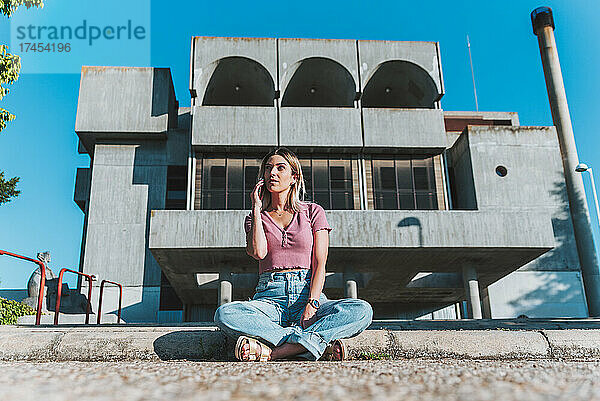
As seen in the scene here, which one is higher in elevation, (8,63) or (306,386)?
(8,63)

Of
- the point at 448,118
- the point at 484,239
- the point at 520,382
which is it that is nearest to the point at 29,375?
the point at 520,382

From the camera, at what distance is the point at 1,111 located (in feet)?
36.7

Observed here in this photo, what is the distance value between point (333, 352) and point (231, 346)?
0.85m

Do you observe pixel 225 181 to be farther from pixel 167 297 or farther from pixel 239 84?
pixel 167 297

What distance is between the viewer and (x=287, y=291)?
355 centimetres

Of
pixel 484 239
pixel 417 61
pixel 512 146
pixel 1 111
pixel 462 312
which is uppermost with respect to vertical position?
pixel 417 61

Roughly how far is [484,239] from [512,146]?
8.78 metres

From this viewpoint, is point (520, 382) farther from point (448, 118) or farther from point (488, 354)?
point (448, 118)

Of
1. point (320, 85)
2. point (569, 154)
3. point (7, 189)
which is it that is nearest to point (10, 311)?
point (7, 189)

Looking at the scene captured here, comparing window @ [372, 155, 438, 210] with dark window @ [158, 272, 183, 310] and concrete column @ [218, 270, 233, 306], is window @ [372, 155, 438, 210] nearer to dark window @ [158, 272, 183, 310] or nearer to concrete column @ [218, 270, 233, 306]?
concrete column @ [218, 270, 233, 306]

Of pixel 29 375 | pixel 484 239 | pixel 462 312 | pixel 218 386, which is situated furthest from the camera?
pixel 462 312

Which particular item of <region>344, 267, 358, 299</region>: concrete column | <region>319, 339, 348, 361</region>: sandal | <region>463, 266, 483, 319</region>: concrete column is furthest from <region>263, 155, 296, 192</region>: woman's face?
<region>463, 266, 483, 319</region>: concrete column

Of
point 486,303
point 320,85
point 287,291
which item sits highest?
point 320,85

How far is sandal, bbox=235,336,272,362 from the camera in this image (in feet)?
9.34
